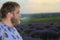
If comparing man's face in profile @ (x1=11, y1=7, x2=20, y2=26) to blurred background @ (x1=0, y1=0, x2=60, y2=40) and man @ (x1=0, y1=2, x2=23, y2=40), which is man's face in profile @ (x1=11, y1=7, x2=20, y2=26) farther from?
blurred background @ (x1=0, y1=0, x2=60, y2=40)

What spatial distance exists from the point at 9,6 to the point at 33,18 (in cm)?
93

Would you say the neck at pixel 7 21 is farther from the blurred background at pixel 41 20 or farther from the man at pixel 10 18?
the blurred background at pixel 41 20

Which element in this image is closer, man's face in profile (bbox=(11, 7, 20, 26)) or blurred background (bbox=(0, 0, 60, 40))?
man's face in profile (bbox=(11, 7, 20, 26))

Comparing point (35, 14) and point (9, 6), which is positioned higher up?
point (9, 6)

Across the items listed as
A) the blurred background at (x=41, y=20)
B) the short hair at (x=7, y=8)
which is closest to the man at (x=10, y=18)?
the short hair at (x=7, y=8)

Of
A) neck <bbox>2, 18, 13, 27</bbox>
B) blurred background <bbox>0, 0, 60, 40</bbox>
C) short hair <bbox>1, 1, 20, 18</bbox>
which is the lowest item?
blurred background <bbox>0, 0, 60, 40</bbox>

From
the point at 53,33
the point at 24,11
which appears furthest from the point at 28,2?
the point at 53,33

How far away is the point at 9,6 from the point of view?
58.3 inches

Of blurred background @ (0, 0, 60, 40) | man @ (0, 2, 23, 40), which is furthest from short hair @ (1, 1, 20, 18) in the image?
blurred background @ (0, 0, 60, 40)

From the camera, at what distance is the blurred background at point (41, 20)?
230cm

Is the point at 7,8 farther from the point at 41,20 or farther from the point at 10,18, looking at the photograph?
the point at 41,20

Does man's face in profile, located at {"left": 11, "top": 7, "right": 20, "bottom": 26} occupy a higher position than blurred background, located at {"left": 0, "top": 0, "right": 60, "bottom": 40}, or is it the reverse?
man's face in profile, located at {"left": 11, "top": 7, "right": 20, "bottom": 26}

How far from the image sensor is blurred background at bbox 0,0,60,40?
2.30 meters

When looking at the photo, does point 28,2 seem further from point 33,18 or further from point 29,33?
point 29,33
